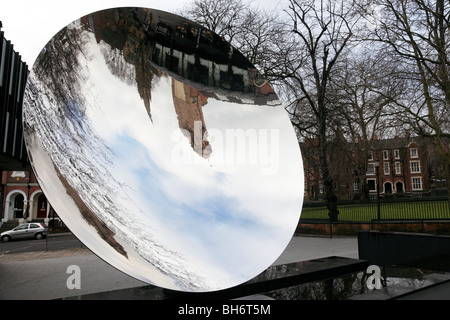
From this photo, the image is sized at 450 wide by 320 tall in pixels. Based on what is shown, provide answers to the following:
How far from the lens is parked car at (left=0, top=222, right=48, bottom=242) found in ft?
80.4

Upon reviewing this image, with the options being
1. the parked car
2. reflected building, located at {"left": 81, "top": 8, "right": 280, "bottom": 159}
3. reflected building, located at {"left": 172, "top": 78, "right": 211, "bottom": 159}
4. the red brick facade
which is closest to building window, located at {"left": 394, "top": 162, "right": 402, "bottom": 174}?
the red brick facade

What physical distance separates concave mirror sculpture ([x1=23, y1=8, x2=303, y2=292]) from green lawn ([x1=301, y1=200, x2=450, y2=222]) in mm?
14414

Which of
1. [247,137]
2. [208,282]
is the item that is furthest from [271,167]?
[208,282]

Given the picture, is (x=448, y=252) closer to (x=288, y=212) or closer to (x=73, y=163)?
(x=288, y=212)

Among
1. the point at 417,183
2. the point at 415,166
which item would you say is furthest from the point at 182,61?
the point at 415,166

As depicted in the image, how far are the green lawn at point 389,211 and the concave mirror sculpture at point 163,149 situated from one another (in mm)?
14414

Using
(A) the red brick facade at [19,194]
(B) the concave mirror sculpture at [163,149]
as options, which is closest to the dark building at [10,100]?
(B) the concave mirror sculpture at [163,149]

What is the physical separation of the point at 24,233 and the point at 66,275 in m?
19.7

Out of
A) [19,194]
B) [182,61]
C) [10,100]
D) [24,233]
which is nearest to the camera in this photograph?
[182,61]

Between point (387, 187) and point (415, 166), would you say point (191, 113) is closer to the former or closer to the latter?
point (415, 166)

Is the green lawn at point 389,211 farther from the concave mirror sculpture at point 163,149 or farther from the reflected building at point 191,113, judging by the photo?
the reflected building at point 191,113

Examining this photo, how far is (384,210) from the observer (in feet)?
59.3

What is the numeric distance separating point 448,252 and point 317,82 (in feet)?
48.5

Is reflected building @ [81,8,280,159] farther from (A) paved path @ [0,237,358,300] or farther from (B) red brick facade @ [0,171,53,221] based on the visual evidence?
(B) red brick facade @ [0,171,53,221]
